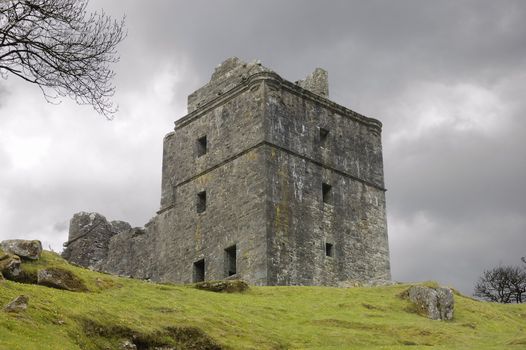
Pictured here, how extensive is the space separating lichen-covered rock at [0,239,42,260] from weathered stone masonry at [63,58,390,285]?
11.8 meters

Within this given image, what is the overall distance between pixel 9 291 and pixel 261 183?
1751 cm

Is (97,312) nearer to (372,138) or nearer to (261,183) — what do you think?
(261,183)

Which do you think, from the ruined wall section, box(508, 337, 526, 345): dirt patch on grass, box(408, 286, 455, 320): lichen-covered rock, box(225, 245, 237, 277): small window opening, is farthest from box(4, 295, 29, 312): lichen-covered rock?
the ruined wall section

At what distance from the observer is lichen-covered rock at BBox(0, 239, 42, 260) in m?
26.3

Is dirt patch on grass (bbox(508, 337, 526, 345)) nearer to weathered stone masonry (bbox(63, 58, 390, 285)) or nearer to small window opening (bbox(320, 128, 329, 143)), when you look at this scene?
weathered stone masonry (bbox(63, 58, 390, 285))

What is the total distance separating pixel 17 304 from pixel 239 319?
23.4 feet

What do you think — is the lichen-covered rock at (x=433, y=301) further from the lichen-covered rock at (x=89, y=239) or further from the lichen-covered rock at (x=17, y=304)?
the lichen-covered rock at (x=89, y=239)

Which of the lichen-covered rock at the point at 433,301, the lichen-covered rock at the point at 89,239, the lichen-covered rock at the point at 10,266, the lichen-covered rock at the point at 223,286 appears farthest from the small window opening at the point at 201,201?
the lichen-covered rock at the point at 10,266

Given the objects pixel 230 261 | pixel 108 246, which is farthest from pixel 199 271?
pixel 108 246

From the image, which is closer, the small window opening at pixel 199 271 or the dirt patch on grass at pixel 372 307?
the dirt patch on grass at pixel 372 307

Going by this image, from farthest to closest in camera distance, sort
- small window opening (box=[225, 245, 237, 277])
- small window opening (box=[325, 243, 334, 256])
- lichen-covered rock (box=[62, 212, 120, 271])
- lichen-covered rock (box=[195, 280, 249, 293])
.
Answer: lichen-covered rock (box=[62, 212, 120, 271]), small window opening (box=[325, 243, 334, 256]), small window opening (box=[225, 245, 237, 277]), lichen-covered rock (box=[195, 280, 249, 293])

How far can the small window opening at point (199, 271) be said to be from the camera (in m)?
40.2

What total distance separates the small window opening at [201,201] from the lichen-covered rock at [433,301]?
12.6 metres

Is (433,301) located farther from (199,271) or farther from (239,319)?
(199,271)
